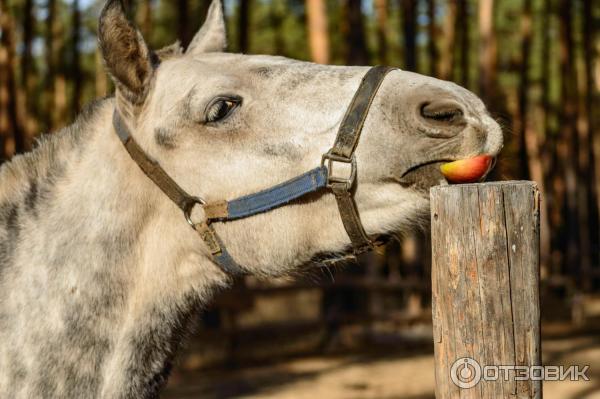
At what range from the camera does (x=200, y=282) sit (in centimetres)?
308

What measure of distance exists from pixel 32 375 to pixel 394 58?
64.0 ft

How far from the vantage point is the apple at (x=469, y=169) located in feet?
8.72

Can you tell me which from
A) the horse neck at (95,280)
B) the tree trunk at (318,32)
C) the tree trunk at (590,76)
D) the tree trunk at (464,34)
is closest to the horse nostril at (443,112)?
the horse neck at (95,280)

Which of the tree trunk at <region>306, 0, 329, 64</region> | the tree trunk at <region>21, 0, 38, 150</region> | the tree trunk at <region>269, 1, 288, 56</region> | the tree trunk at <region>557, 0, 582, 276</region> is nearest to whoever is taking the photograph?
the tree trunk at <region>306, 0, 329, 64</region>

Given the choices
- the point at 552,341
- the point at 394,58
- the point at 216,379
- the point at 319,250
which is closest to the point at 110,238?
the point at 319,250

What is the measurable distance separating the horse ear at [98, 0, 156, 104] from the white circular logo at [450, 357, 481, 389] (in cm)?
148

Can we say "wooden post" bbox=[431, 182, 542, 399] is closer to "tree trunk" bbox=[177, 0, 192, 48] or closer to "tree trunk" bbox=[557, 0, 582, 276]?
"tree trunk" bbox=[177, 0, 192, 48]

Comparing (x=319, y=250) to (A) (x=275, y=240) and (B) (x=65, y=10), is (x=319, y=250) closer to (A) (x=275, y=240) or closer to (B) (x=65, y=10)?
(A) (x=275, y=240)

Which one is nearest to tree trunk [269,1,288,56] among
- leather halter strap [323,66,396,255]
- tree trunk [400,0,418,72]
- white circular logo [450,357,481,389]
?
tree trunk [400,0,418,72]

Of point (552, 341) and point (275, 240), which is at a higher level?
point (275, 240)

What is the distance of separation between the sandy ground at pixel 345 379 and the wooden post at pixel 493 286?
6.89 meters

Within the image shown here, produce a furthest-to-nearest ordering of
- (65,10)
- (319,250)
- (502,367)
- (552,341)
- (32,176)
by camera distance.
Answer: (65,10) → (552,341) → (32,176) → (319,250) → (502,367)

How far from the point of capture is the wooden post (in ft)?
8.33

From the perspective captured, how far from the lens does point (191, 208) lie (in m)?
3.02
